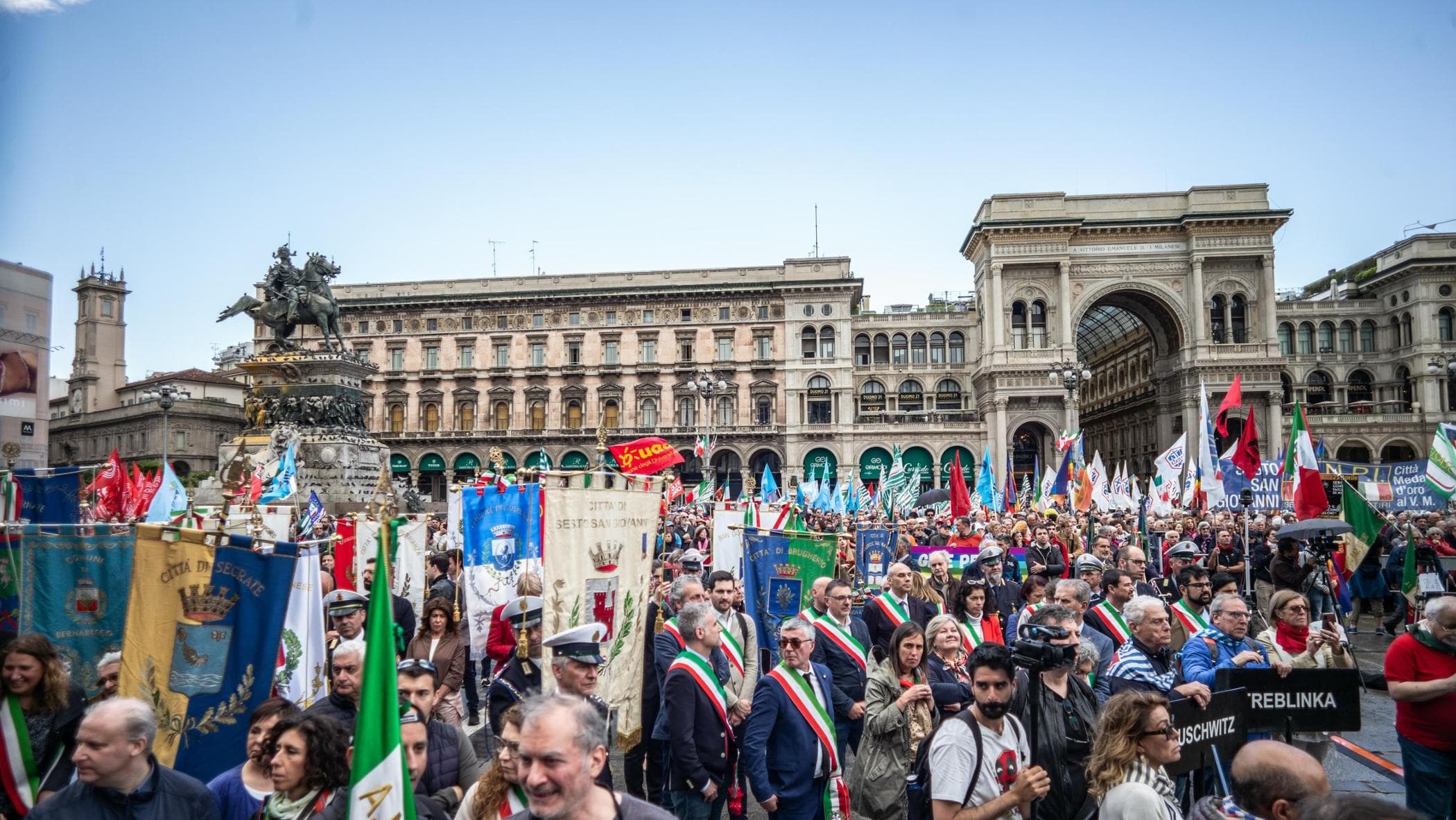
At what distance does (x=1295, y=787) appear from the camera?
119 inches

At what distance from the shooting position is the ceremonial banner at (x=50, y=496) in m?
8.55

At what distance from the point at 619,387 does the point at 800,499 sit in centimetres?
2412

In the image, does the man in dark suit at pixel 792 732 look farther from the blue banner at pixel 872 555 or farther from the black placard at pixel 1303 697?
the blue banner at pixel 872 555

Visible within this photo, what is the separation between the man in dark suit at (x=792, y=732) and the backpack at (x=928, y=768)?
735 millimetres

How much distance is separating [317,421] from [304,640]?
82.7ft

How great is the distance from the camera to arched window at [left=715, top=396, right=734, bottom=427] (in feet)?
183

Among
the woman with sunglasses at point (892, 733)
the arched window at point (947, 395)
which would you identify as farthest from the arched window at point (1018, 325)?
the woman with sunglasses at point (892, 733)

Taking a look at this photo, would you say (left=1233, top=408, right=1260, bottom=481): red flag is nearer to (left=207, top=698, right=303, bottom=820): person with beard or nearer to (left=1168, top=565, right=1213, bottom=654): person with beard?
(left=1168, top=565, right=1213, bottom=654): person with beard

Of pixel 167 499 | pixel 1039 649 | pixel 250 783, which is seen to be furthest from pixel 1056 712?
pixel 167 499

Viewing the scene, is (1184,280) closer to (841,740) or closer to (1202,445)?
(1202,445)

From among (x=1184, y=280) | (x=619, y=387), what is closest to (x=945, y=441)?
(x=1184, y=280)

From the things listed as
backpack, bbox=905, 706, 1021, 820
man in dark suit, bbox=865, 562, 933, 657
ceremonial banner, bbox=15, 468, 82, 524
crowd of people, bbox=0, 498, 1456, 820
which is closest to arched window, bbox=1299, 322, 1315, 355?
crowd of people, bbox=0, 498, 1456, 820

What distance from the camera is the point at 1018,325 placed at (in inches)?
2056

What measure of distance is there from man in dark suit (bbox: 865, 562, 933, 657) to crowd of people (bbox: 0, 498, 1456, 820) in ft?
0.07
